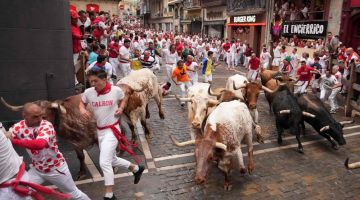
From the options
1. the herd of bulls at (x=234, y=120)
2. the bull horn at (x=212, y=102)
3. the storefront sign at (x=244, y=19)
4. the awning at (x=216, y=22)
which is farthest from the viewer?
the awning at (x=216, y=22)

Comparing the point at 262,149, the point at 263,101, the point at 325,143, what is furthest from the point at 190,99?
the point at 263,101

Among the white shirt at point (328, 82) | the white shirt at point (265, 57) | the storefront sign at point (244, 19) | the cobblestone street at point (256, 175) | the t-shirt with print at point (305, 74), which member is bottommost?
the cobblestone street at point (256, 175)

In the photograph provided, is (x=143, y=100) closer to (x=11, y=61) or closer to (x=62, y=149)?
(x=62, y=149)

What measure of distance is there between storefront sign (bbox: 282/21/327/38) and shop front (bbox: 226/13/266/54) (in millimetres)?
2845

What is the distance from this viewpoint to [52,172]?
4.26 m

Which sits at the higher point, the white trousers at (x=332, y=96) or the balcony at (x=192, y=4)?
the balcony at (x=192, y=4)

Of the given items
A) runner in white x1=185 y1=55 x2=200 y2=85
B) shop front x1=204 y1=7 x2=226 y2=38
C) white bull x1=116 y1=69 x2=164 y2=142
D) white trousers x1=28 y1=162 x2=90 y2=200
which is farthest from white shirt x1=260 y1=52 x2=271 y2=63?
white trousers x1=28 y1=162 x2=90 y2=200

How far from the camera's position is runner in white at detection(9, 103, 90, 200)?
3.79 metres

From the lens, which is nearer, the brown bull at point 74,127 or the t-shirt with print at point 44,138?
the t-shirt with print at point 44,138

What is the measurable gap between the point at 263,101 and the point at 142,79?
20.3ft

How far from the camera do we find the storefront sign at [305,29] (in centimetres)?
1997

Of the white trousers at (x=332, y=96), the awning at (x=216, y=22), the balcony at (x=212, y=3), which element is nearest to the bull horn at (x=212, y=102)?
the white trousers at (x=332, y=96)

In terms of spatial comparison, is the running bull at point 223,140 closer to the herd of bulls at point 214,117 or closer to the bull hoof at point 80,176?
the herd of bulls at point 214,117

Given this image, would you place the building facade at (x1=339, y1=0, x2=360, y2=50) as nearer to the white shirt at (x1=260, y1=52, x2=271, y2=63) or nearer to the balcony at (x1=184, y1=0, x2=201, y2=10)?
the white shirt at (x1=260, y1=52, x2=271, y2=63)
